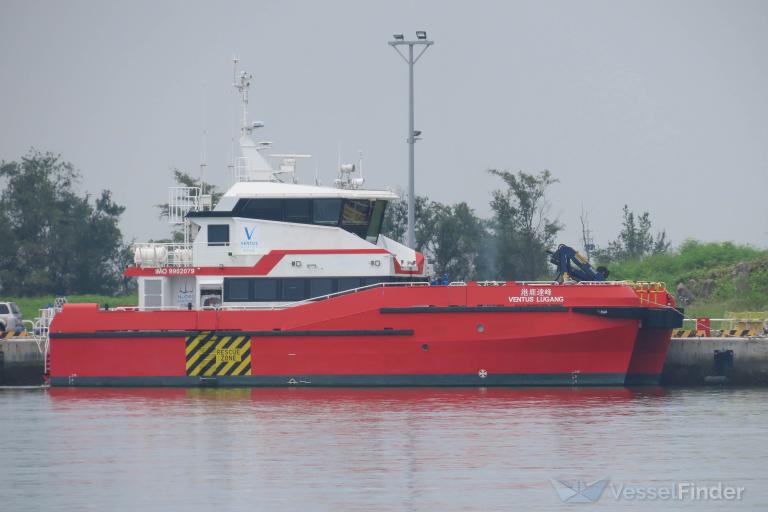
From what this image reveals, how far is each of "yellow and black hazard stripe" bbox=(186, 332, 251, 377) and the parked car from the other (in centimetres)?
992

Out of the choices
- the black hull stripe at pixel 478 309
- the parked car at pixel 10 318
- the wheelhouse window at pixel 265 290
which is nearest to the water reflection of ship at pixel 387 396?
the black hull stripe at pixel 478 309

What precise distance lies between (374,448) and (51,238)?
37.0m

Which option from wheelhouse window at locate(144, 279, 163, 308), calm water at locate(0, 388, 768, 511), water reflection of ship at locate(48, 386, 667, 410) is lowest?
calm water at locate(0, 388, 768, 511)

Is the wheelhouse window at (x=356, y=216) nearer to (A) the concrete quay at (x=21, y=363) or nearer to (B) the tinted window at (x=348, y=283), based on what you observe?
(B) the tinted window at (x=348, y=283)

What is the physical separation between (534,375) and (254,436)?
348 inches

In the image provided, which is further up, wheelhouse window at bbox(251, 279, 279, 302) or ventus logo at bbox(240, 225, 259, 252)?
ventus logo at bbox(240, 225, 259, 252)

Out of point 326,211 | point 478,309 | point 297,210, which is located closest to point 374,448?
point 478,309

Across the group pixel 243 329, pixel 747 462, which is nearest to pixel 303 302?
pixel 243 329

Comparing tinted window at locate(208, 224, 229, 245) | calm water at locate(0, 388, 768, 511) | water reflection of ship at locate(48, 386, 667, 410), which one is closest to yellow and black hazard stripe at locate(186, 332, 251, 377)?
water reflection of ship at locate(48, 386, 667, 410)

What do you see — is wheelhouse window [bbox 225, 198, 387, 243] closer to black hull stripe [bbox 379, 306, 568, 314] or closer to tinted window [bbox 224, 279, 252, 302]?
tinted window [bbox 224, 279, 252, 302]

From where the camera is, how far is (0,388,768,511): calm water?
2030cm

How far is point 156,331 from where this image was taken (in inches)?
1312

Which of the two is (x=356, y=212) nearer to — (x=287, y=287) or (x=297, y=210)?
(x=297, y=210)

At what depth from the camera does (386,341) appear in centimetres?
3241
